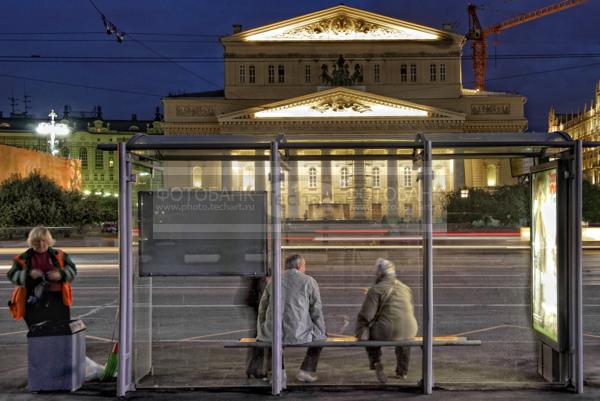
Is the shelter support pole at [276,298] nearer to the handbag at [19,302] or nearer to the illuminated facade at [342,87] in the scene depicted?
the handbag at [19,302]

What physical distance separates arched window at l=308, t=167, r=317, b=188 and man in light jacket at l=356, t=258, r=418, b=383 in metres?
1.31

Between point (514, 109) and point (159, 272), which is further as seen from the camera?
point (514, 109)

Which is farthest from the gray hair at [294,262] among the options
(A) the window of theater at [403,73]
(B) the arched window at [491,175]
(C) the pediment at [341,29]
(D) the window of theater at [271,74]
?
(A) the window of theater at [403,73]

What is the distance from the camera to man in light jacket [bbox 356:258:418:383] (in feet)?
25.9

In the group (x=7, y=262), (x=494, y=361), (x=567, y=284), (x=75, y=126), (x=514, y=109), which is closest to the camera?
(x=567, y=284)

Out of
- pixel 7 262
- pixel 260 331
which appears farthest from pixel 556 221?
pixel 7 262

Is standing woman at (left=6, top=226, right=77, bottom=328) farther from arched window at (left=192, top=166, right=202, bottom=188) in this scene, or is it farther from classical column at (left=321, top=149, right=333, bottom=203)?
classical column at (left=321, top=149, right=333, bottom=203)

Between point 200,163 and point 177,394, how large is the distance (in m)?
2.77

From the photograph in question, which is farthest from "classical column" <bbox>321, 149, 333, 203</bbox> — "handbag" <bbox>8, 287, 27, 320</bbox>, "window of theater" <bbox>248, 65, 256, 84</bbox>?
"window of theater" <bbox>248, 65, 256, 84</bbox>

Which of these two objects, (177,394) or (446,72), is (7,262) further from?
(446,72)

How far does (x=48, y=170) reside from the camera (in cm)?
4550

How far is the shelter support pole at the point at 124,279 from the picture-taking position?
746cm

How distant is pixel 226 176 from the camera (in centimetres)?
884

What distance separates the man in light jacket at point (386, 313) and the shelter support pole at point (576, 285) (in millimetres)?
1543
